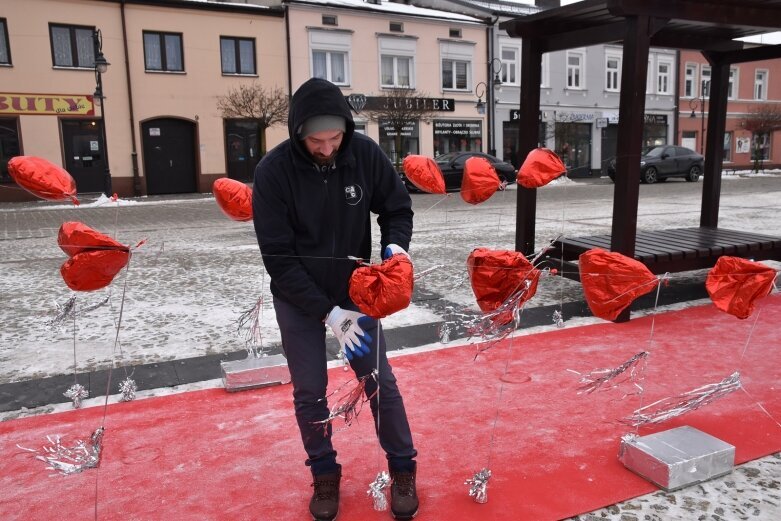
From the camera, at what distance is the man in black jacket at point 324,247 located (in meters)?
2.32

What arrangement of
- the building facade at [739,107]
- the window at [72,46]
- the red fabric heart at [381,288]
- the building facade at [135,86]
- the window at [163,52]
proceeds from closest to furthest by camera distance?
the red fabric heart at [381,288] → the building facade at [135,86] → the window at [72,46] → the window at [163,52] → the building facade at [739,107]

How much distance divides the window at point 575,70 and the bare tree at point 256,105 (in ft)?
46.6

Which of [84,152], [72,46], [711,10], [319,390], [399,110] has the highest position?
[72,46]

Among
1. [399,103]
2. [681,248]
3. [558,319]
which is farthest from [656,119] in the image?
[558,319]

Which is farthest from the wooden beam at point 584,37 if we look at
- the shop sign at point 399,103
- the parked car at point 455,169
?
the shop sign at point 399,103

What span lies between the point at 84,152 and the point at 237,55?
6451 millimetres

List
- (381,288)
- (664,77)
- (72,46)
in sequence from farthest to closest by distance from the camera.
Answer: (664,77) → (72,46) → (381,288)

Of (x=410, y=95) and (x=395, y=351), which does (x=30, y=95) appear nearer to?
(x=410, y=95)

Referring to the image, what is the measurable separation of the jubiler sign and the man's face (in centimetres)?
2156

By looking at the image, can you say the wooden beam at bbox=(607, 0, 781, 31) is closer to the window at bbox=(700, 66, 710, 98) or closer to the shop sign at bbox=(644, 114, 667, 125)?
the shop sign at bbox=(644, 114, 667, 125)

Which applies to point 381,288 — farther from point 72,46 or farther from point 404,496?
point 72,46

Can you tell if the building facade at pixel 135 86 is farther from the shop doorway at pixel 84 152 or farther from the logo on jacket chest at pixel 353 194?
the logo on jacket chest at pixel 353 194

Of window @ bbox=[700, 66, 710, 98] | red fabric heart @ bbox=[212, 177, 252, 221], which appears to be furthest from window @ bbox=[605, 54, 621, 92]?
red fabric heart @ bbox=[212, 177, 252, 221]

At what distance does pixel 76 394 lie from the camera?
3.59 m
